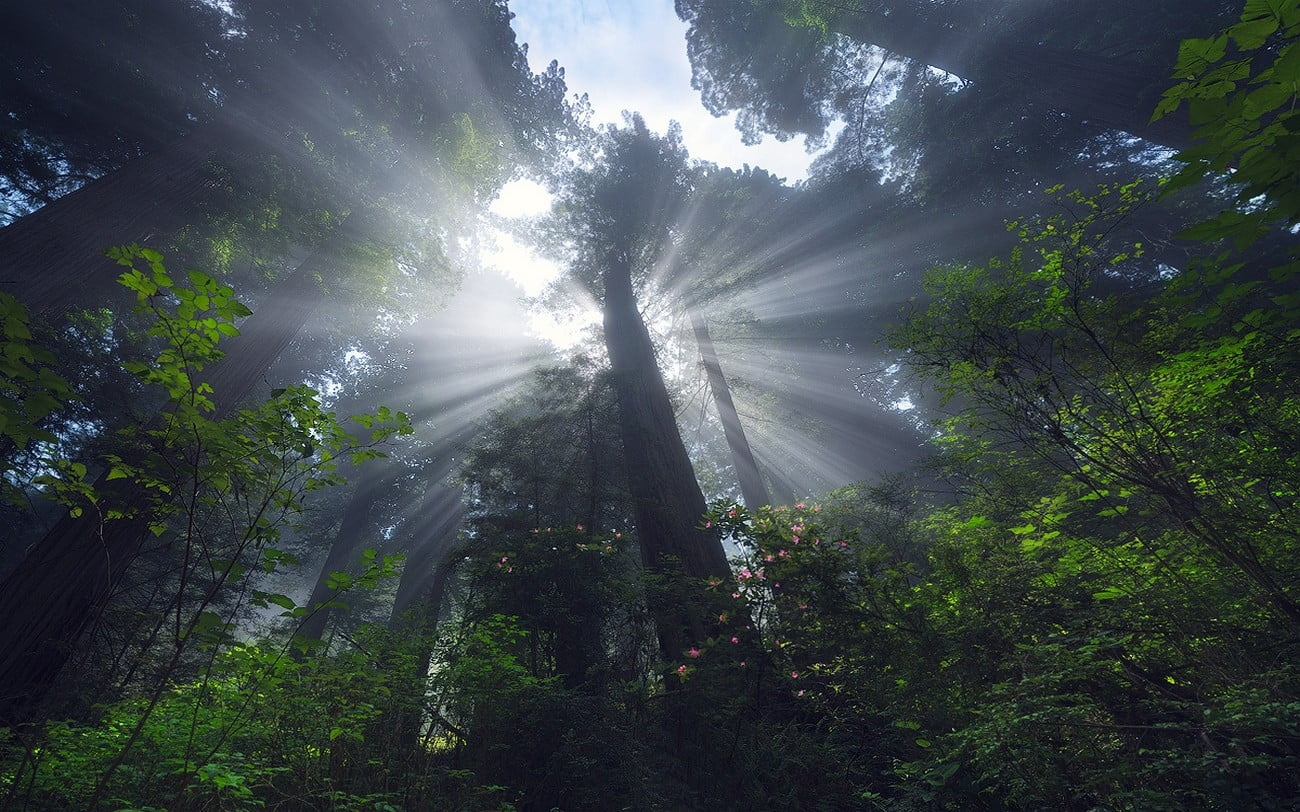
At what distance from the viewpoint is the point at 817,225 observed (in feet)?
46.8

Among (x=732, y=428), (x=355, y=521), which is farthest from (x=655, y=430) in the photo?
(x=355, y=521)

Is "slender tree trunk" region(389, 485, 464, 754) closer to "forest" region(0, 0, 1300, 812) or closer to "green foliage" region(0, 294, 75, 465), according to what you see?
"forest" region(0, 0, 1300, 812)

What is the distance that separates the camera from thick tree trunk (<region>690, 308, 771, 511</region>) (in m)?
10.3

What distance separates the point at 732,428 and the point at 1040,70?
8.16 meters

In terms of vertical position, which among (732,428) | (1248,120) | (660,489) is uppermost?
(732,428)

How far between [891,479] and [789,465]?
14177 mm

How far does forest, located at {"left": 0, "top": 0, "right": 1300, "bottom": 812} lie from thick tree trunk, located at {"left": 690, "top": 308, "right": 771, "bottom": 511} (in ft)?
0.36

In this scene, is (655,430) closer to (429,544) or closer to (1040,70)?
(1040,70)

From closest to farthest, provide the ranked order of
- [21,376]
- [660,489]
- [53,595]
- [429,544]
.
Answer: [21,376], [53,595], [660,489], [429,544]

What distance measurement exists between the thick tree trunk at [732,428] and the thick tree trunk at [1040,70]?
23.5 feet

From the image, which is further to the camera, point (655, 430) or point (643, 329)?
point (643, 329)

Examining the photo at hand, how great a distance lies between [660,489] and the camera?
527 centimetres

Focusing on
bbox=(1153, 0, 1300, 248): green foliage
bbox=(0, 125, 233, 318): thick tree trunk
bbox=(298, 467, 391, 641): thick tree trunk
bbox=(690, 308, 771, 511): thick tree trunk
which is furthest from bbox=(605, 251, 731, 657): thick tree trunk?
bbox=(298, 467, 391, 641): thick tree trunk

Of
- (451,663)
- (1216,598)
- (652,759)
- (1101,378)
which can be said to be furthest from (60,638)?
(1101,378)
